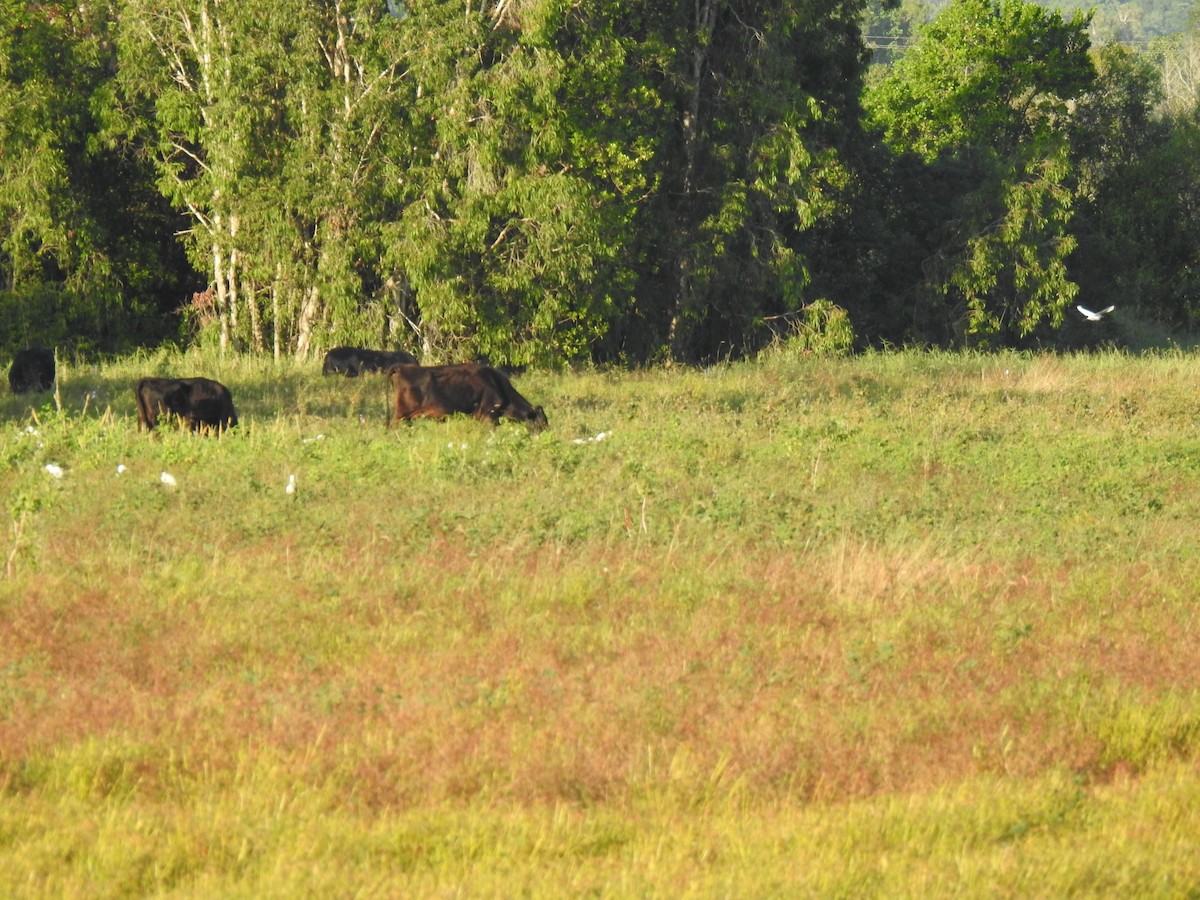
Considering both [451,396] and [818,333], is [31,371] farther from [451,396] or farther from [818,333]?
[818,333]

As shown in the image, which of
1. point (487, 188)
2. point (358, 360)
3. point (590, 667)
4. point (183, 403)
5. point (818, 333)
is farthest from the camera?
point (818, 333)

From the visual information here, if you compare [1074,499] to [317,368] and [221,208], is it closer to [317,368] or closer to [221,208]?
[317,368]

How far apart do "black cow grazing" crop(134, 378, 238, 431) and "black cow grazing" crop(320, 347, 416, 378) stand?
19.7ft

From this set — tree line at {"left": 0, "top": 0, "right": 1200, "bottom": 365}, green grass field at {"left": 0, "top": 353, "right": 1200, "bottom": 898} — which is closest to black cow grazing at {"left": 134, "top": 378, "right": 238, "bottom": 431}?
green grass field at {"left": 0, "top": 353, "right": 1200, "bottom": 898}

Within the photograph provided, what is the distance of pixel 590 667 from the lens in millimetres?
8055

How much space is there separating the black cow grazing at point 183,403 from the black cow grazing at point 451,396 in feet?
6.57

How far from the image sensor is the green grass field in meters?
5.97

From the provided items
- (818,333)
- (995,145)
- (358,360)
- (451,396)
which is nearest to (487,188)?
(358,360)

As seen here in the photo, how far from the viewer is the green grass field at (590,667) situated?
5973 millimetres

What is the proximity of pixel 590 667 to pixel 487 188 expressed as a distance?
1608 cm

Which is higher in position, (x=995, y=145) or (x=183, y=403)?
(x=995, y=145)

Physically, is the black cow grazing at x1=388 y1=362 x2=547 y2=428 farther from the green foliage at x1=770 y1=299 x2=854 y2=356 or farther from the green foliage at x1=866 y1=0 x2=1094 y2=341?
the green foliage at x1=866 y1=0 x2=1094 y2=341

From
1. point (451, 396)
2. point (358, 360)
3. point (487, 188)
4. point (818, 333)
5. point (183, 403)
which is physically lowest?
point (818, 333)

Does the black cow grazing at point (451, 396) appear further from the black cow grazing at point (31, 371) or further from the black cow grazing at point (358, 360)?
the black cow grazing at point (31, 371)
